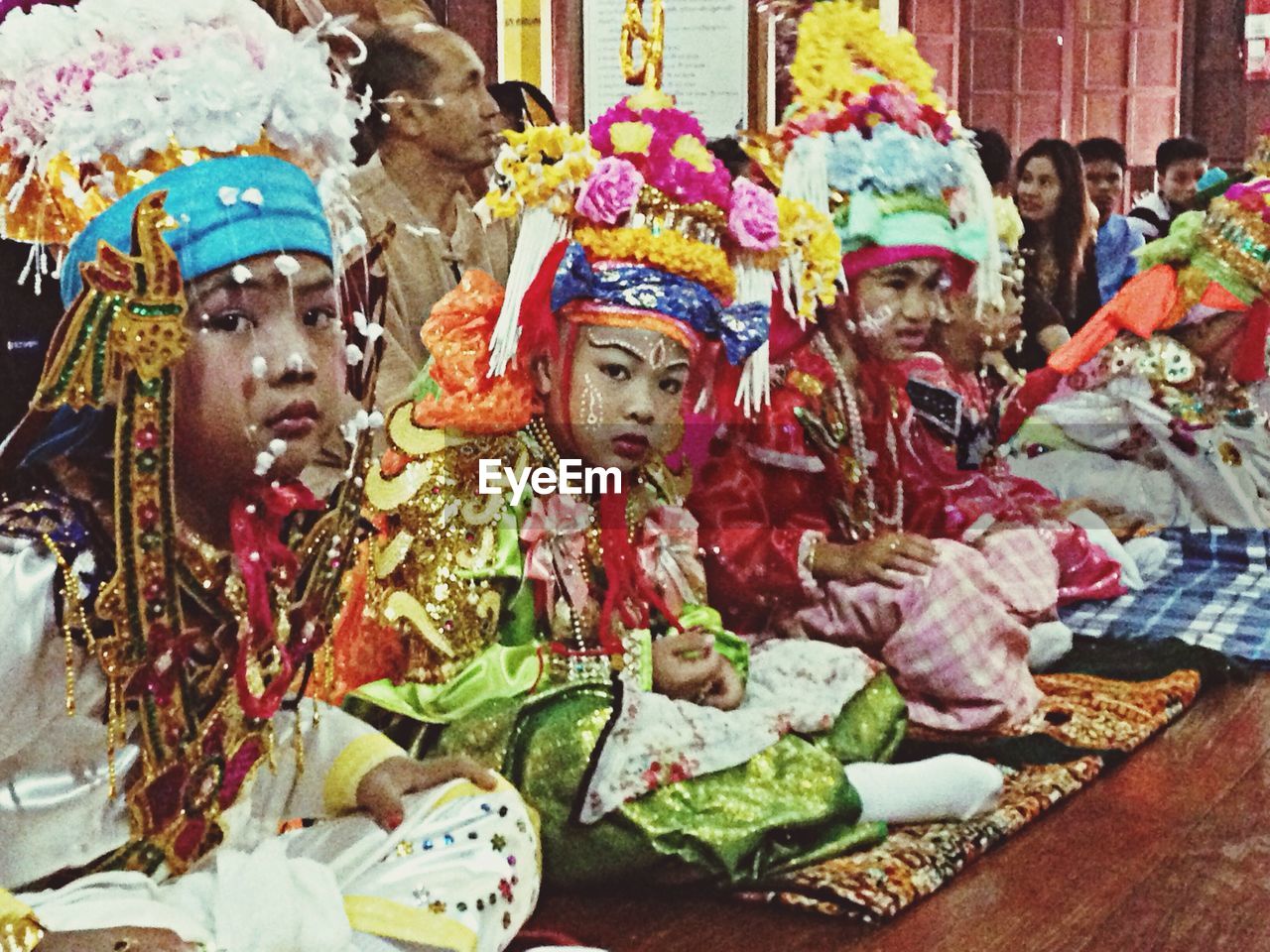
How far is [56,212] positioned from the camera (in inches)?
50.1

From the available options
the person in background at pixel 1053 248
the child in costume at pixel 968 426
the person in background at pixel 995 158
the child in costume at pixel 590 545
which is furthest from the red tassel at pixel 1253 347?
the child in costume at pixel 590 545

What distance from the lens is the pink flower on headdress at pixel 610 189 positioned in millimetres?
1952

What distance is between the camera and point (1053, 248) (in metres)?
3.13

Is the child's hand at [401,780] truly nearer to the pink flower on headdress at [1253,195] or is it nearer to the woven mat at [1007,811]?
the woven mat at [1007,811]

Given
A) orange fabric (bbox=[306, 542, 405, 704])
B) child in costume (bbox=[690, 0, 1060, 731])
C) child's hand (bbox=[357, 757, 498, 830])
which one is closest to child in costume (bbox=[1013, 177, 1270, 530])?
child in costume (bbox=[690, 0, 1060, 731])

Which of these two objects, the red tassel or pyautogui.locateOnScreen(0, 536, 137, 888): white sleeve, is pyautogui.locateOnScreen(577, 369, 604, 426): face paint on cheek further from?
the red tassel

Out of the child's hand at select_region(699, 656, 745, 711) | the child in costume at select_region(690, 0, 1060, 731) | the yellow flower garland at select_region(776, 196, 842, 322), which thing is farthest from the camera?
the child in costume at select_region(690, 0, 1060, 731)

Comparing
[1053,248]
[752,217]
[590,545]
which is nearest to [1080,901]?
[590,545]

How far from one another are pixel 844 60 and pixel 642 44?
33 centimetres

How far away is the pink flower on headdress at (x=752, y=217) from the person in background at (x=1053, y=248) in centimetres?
98

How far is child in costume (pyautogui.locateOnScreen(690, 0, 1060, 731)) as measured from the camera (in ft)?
7.87

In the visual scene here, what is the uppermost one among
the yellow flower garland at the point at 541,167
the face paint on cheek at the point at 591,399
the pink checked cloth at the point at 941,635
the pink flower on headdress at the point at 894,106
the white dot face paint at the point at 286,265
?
the pink flower on headdress at the point at 894,106

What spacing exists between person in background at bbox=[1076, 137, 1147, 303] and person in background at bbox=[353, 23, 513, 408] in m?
1.29

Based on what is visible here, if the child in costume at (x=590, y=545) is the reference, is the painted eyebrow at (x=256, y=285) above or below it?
above
